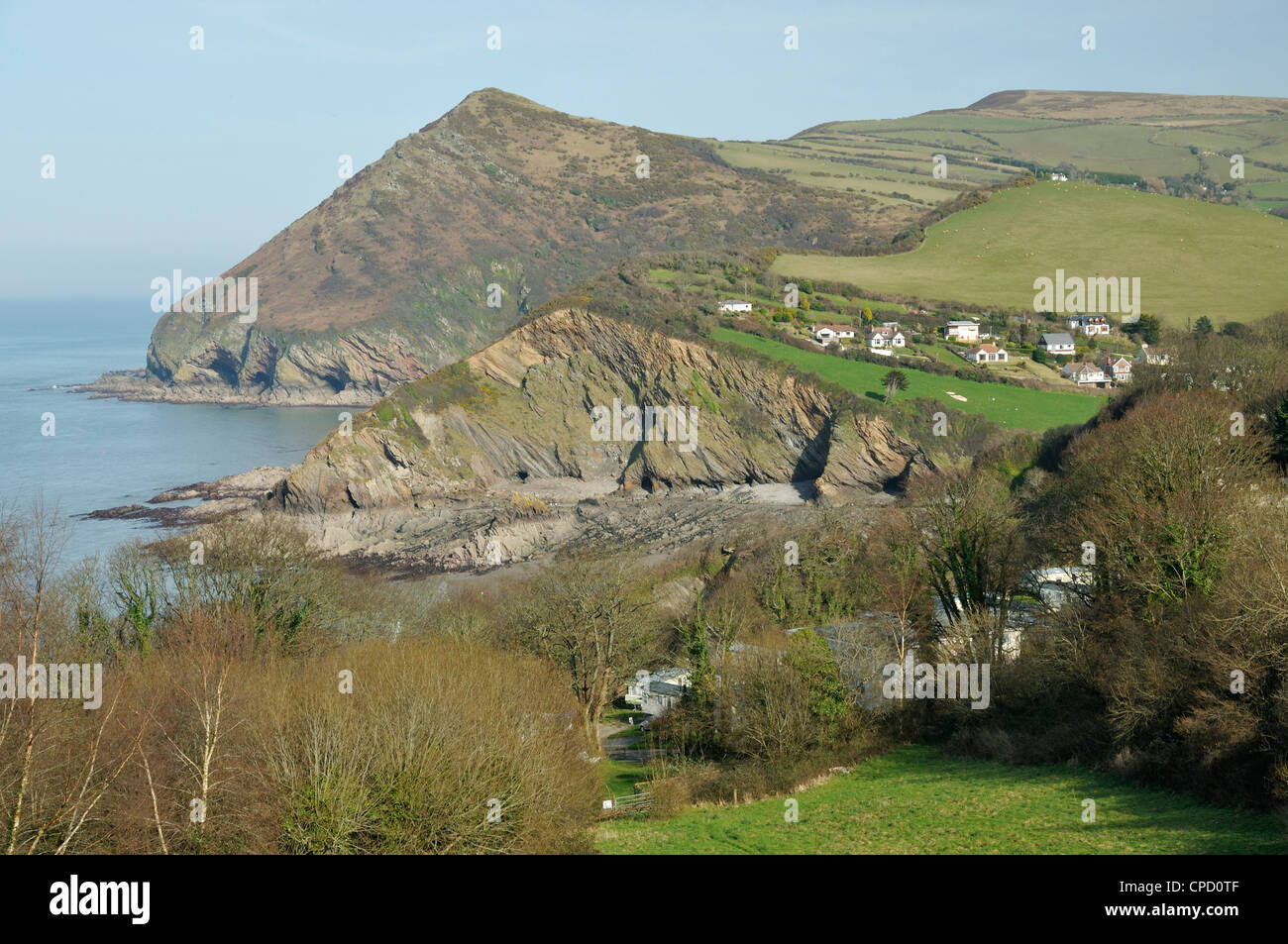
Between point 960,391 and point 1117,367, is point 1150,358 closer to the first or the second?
point 1117,367

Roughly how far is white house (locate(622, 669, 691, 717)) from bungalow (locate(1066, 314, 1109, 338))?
64091 mm

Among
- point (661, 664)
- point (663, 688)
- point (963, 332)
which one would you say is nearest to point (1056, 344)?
point (963, 332)

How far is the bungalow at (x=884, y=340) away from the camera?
8775 cm

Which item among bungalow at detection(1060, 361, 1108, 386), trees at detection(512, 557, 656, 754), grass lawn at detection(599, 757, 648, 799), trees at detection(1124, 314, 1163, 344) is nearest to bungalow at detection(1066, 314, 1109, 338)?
trees at detection(1124, 314, 1163, 344)

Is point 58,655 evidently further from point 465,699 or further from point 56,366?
point 56,366

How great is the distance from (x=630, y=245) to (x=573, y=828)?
185 metres

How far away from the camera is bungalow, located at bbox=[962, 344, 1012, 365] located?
81875mm

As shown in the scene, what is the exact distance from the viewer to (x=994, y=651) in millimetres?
29438

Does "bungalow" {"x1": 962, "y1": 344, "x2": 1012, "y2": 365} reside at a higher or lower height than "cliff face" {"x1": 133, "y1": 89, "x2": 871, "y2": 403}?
lower

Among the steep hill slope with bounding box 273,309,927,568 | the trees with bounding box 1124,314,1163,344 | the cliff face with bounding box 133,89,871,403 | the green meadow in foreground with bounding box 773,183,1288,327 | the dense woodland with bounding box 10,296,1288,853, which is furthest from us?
the cliff face with bounding box 133,89,871,403

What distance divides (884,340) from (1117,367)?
65.0 ft

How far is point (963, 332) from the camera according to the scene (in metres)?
88.1

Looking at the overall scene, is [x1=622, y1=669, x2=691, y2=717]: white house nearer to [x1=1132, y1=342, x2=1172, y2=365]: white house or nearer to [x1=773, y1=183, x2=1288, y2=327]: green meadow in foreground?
[x1=1132, y1=342, x2=1172, y2=365]: white house
